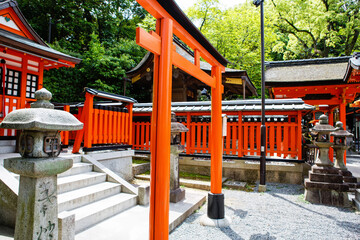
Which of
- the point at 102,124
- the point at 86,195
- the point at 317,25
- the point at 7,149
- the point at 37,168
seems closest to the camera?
the point at 37,168

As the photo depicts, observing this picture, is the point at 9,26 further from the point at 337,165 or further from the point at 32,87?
the point at 337,165

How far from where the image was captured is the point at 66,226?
2.65 metres

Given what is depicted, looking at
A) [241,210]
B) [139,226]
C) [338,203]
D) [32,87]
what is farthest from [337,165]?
[32,87]

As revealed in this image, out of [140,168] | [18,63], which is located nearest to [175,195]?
[140,168]

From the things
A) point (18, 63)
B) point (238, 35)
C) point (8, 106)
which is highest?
point (238, 35)

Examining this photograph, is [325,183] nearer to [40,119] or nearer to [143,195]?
[143,195]

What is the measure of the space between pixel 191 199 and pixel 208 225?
1.23m

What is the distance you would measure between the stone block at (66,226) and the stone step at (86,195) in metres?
1.13

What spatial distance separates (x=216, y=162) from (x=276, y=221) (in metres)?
1.85

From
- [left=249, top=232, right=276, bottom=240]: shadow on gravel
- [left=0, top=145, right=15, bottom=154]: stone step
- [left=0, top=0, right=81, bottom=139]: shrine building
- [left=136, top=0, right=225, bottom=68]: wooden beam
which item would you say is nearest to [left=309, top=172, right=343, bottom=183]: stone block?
[left=249, top=232, right=276, bottom=240]: shadow on gravel

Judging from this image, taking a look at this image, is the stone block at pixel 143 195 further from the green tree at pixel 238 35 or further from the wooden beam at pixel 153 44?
the green tree at pixel 238 35

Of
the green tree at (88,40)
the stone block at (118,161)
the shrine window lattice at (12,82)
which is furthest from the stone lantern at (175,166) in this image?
the green tree at (88,40)

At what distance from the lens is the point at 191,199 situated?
5.59 metres

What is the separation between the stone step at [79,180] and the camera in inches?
167
